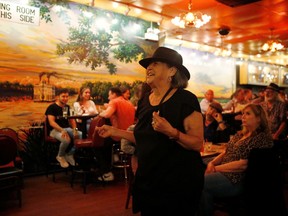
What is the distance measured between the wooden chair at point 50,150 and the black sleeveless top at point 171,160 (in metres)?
3.94

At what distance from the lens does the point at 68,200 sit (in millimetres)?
4109

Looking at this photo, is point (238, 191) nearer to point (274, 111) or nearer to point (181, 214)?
point (181, 214)

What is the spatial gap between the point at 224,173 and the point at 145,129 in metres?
1.33

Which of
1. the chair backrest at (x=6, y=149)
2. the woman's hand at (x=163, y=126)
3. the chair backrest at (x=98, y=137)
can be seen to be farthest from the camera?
the chair backrest at (x=98, y=137)

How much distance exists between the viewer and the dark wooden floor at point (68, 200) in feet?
12.0

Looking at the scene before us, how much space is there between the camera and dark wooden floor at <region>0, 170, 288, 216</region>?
12.0ft

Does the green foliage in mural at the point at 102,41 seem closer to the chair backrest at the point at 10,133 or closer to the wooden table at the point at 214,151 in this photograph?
the chair backrest at the point at 10,133

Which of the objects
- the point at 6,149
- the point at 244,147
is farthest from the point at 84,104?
the point at 244,147

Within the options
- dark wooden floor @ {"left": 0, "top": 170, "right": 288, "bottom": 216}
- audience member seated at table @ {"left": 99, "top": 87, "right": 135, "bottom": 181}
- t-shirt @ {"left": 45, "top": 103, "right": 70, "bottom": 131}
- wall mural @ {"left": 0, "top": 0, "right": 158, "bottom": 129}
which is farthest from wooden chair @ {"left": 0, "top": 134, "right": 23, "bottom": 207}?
wall mural @ {"left": 0, "top": 0, "right": 158, "bottom": 129}

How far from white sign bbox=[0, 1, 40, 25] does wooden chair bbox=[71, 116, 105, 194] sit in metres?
2.28

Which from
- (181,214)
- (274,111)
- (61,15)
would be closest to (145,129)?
(181,214)

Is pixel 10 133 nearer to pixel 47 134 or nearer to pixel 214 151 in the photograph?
pixel 47 134

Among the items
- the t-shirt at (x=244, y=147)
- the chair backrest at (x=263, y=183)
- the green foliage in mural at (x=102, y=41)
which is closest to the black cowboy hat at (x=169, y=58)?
the chair backrest at (x=263, y=183)

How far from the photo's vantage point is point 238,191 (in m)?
2.68
